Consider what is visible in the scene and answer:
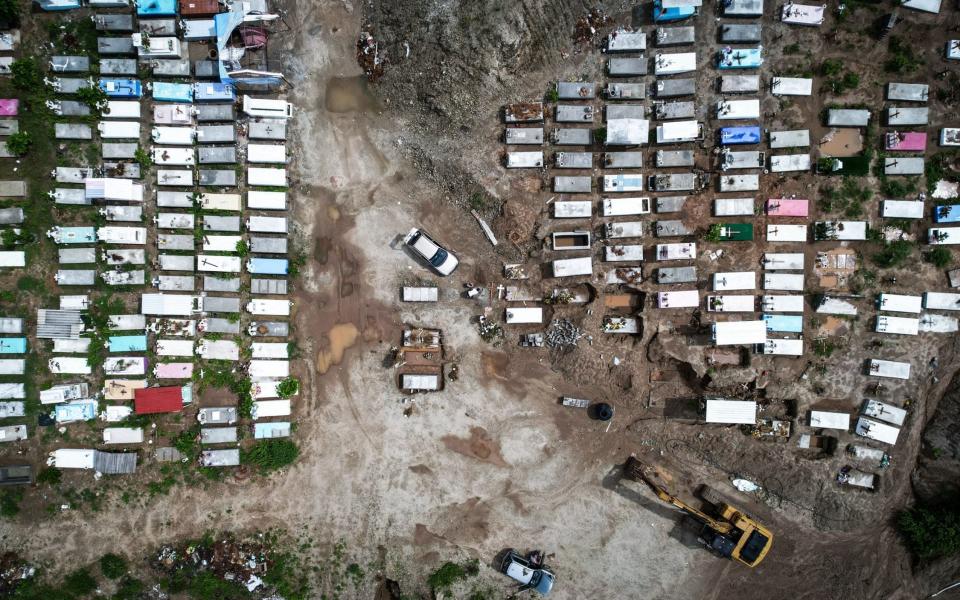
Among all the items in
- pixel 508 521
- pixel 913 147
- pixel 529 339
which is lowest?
pixel 508 521

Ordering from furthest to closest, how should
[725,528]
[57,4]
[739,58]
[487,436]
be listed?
[487,436], [725,528], [739,58], [57,4]

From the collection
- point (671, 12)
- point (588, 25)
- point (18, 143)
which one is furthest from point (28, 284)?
point (671, 12)

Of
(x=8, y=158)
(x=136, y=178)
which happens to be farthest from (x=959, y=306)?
(x=8, y=158)

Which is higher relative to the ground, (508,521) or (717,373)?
(717,373)

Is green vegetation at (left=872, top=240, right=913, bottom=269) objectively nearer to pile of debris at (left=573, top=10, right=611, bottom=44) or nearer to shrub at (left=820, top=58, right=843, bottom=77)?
shrub at (left=820, top=58, right=843, bottom=77)

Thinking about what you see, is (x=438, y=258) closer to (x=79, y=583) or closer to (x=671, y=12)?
(x=671, y=12)

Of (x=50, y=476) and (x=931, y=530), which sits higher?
(x=50, y=476)

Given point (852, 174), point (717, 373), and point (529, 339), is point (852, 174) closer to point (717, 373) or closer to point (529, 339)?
point (717, 373)

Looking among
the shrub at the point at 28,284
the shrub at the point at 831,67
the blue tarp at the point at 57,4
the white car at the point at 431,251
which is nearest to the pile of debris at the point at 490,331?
the white car at the point at 431,251
